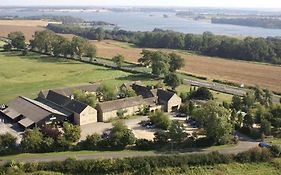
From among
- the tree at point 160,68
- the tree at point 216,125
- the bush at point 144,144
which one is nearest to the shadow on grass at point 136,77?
the tree at point 160,68

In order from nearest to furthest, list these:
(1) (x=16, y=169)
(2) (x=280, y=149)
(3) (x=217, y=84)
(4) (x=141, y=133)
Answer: (1) (x=16, y=169) → (2) (x=280, y=149) → (4) (x=141, y=133) → (3) (x=217, y=84)

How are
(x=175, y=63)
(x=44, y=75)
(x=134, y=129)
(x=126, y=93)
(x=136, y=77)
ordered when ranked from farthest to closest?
(x=175, y=63), (x=44, y=75), (x=136, y=77), (x=126, y=93), (x=134, y=129)

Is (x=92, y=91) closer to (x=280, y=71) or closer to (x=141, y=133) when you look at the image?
(x=141, y=133)

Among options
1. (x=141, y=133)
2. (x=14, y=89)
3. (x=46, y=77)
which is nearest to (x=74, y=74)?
(x=46, y=77)

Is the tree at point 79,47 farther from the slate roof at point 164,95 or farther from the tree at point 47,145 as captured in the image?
the tree at point 47,145

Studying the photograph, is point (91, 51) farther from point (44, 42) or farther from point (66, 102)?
point (66, 102)

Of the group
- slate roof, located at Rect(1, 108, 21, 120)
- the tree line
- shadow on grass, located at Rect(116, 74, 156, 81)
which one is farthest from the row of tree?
slate roof, located at Rect(1, 108, 21, 120)

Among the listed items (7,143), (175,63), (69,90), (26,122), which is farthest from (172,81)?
(7,143)
